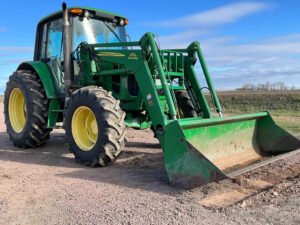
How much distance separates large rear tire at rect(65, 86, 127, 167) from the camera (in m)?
5.65

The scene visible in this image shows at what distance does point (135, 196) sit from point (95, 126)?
2.08 metres

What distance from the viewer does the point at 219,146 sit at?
5664 mm

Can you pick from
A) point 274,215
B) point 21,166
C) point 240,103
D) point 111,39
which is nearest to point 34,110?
point 21,166

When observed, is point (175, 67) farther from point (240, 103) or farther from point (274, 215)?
point (240, 103)

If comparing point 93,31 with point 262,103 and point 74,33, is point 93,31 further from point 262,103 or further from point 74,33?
point 262,103

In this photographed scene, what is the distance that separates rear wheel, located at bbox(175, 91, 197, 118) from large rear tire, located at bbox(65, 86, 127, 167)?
1562mm

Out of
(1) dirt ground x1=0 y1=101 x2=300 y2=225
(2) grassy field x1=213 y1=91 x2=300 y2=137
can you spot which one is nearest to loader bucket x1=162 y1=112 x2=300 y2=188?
(1) dirt ground x1=0 y1=101 x2=300 y2=225

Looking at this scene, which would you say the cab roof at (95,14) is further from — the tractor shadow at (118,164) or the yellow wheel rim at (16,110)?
the tractor shadow at (118,164)

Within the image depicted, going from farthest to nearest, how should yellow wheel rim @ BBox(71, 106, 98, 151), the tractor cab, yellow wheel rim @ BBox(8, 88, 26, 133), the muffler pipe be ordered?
yellow wheel rim @ BBox(8, 88, 26, 133) → the tractor cab → the muffler pipe → yellow wheel rim @ BBox(71, 106, 98, 151)

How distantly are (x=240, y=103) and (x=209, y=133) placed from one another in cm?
1617

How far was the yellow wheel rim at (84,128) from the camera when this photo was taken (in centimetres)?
629

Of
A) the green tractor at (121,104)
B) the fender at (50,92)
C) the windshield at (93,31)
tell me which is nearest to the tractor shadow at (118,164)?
the green tractor at (121,104)

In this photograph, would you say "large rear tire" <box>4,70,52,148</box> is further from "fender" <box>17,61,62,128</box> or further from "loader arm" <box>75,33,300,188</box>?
"loader arm" <box>75,33,300,188</box>

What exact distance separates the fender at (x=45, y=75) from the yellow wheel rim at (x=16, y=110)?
2.55 feet
